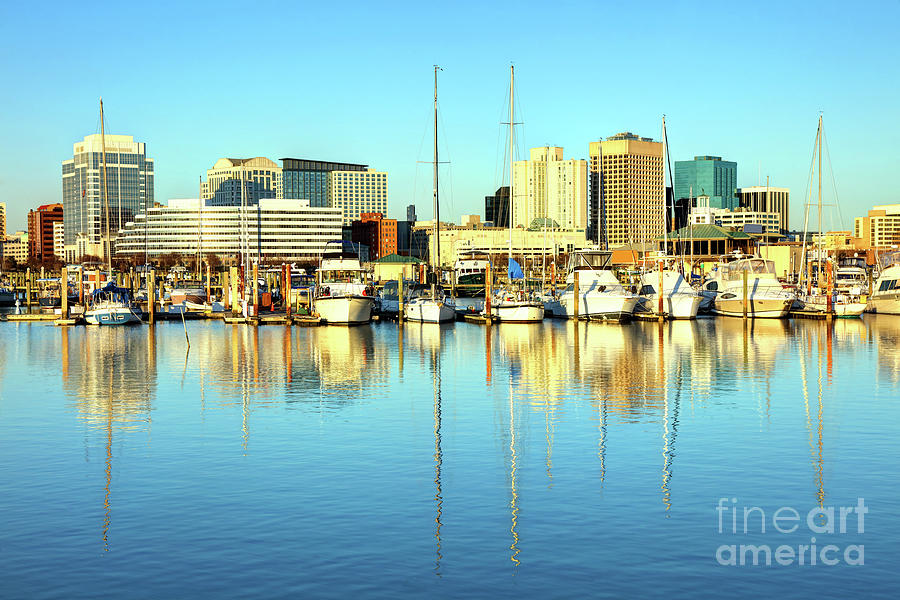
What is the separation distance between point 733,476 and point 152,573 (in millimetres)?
16737

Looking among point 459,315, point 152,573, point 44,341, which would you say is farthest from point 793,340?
point 152,573

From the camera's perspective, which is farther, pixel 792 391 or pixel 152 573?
pixel 792 391

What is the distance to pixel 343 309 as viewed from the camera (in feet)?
322

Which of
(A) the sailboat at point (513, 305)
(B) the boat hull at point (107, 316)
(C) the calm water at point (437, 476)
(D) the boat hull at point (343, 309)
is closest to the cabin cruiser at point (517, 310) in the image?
(A) the sailboat at point (513, 305)

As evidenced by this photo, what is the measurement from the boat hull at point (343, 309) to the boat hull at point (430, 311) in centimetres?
450

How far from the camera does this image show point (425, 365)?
61.7 m

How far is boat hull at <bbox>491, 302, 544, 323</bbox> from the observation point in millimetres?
96500

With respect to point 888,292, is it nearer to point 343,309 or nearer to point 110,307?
point 343,309

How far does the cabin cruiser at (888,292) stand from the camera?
112 meters

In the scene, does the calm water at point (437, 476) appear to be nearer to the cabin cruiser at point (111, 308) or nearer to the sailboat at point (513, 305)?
the sailboat at point (513, 305)

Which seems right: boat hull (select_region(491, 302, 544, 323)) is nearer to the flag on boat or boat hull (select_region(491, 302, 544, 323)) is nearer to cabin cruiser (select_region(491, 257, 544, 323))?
cabin cruiser (select_region(491, 257, 544, 323))

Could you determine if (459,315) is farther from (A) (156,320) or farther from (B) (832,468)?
(B) (832,468)

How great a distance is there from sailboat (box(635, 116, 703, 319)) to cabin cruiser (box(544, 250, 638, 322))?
103 inches

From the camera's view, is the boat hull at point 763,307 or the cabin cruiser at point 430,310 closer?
the cabin cruiser at point 430,310
